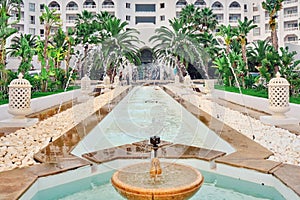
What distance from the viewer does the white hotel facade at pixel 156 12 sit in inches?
1698

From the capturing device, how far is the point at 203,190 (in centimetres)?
377

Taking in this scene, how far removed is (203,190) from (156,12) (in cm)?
4917

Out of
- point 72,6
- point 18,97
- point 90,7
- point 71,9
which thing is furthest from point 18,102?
point 72,6

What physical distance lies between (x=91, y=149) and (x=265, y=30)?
45692mm

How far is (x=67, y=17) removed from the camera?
157 ft

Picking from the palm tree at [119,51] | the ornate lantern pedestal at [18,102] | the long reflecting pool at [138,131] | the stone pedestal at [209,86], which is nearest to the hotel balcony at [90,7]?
the stone pedestal at [209,86]

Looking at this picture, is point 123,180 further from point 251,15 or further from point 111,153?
point 251,15

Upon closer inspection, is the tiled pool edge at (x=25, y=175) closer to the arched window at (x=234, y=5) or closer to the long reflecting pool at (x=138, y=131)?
the long reflecting pool at (x=138, y=131)

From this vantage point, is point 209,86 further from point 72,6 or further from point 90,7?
point 72,6

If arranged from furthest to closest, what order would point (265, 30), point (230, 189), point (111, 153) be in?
point (265, 30) < point (111, 153) < point (230, 189)

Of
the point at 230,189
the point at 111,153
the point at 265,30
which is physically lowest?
the point at 230,189

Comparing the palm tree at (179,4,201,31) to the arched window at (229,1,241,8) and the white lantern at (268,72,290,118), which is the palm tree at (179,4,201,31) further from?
the white lantern at (268,72,290,118)

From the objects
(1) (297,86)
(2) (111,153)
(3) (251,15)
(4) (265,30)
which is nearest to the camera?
(2) (111,153)

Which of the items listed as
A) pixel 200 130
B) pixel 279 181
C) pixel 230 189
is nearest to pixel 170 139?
pixel 200 130
